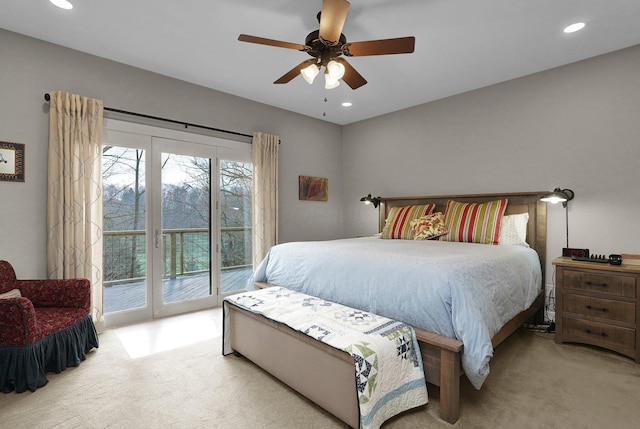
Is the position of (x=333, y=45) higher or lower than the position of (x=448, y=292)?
higher

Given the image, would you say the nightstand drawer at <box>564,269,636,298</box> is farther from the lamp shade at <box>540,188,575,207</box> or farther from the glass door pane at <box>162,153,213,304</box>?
the glass door pane at <box>162,153,213,304</box>

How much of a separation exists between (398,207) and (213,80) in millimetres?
2902

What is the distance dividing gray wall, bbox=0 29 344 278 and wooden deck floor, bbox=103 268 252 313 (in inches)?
26.6

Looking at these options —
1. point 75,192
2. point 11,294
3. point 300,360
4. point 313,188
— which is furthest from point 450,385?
point 313,188

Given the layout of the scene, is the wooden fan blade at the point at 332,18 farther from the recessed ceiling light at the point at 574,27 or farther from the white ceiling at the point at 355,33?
the recessed ceiling light at the point at 574,27

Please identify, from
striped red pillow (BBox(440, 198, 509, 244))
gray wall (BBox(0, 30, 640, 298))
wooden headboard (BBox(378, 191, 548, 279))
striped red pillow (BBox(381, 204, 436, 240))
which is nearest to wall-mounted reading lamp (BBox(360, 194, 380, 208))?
gray wall (BBox(0, 30, 640, 298))

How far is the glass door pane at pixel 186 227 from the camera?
351cm

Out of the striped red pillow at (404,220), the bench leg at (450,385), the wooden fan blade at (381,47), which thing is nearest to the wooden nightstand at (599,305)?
the striped red pillow at (404,220)

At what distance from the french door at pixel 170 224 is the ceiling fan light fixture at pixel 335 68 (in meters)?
2.13

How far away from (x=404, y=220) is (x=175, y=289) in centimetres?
289

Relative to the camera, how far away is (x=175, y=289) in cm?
364

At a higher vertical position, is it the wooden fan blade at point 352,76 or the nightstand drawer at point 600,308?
the wooden fan blade at point 352,76

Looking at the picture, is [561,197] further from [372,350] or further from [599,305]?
[372,350]

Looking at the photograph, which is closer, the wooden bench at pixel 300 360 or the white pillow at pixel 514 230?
the wooden bench at pixel 300 360
